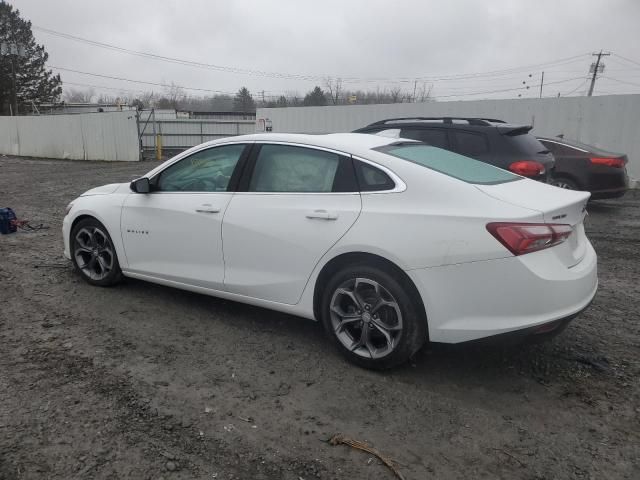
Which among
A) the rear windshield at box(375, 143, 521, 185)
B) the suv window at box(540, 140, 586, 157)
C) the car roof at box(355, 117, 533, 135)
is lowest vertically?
the suv window at box(540, 140, 586, 157)

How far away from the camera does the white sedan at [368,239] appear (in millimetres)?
2947

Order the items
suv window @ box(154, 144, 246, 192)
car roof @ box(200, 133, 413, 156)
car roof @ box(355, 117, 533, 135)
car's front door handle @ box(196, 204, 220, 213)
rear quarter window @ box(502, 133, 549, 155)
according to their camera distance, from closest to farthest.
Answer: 1. car roof @ box(200, 133, 413, 156)
2. car's front door handle @ box(196, 204, 220, 213)
3. suv window @ box(154, 144, 246, 192)
4. rear quarter window @ box(502, 133, 549, 155)
5. car roof @ box(355, 117, 533, 135)

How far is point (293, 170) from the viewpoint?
12.6 feet

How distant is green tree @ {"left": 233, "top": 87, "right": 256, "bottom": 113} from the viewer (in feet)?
253

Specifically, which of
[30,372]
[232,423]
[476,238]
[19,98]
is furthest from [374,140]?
[19,98]

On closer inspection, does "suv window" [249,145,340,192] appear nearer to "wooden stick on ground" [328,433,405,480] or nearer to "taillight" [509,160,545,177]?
"wooden stick on ground" [328,433,405,480]

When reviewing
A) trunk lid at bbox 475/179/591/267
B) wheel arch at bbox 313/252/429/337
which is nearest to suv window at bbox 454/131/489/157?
trunk lid at bbox 475/179/591/267

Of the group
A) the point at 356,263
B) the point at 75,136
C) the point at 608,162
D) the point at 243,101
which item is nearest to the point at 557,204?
the point at 356,263

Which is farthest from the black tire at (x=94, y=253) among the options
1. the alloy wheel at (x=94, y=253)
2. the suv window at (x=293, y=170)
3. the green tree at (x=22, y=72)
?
the green tree at (x=22, y=72)

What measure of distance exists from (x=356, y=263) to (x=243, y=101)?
78490 millimetres

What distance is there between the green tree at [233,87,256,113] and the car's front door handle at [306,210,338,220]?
75.8 metres

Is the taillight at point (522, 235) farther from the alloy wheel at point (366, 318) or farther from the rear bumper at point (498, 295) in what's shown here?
the alloy wheel at point (366, 318)

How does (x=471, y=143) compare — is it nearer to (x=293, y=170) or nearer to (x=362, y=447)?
(x=293, y=170)

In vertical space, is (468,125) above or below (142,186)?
above
